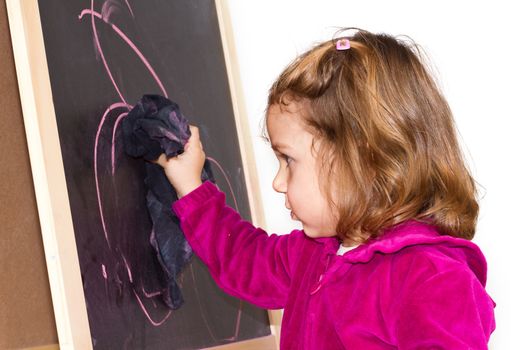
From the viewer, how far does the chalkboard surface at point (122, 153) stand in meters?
0.99

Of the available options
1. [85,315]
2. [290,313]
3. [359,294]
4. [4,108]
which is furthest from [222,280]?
[4,108]

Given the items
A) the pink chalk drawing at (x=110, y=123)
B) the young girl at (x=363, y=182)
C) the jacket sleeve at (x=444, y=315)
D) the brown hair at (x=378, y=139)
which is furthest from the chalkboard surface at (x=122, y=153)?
the jacket sleeve at (x=444, y=315)

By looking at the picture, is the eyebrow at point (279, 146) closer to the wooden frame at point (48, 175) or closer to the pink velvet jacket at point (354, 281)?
the pink velvet jacket at point (354, 281)

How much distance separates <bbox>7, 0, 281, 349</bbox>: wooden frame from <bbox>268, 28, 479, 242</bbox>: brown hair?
364 millimetres

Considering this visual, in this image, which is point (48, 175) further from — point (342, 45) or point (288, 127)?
point (342, 45)

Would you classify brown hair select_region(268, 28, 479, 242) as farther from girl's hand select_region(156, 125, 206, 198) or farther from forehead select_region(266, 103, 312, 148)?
girl's hand select_region(156, 125, 206, 198)

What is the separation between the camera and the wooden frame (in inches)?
36.0

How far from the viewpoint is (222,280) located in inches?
49.8

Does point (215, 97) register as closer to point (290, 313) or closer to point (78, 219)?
point (290, 313)

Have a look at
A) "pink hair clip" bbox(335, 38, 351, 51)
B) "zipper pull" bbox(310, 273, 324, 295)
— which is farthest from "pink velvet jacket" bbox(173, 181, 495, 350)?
"pink hair clip" bbox(335, 38, 351, 51)

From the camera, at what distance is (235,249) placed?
1.28m

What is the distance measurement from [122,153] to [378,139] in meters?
0.35

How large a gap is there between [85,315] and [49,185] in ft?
0.52

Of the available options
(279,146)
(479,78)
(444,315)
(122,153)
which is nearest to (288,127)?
(279,146)
